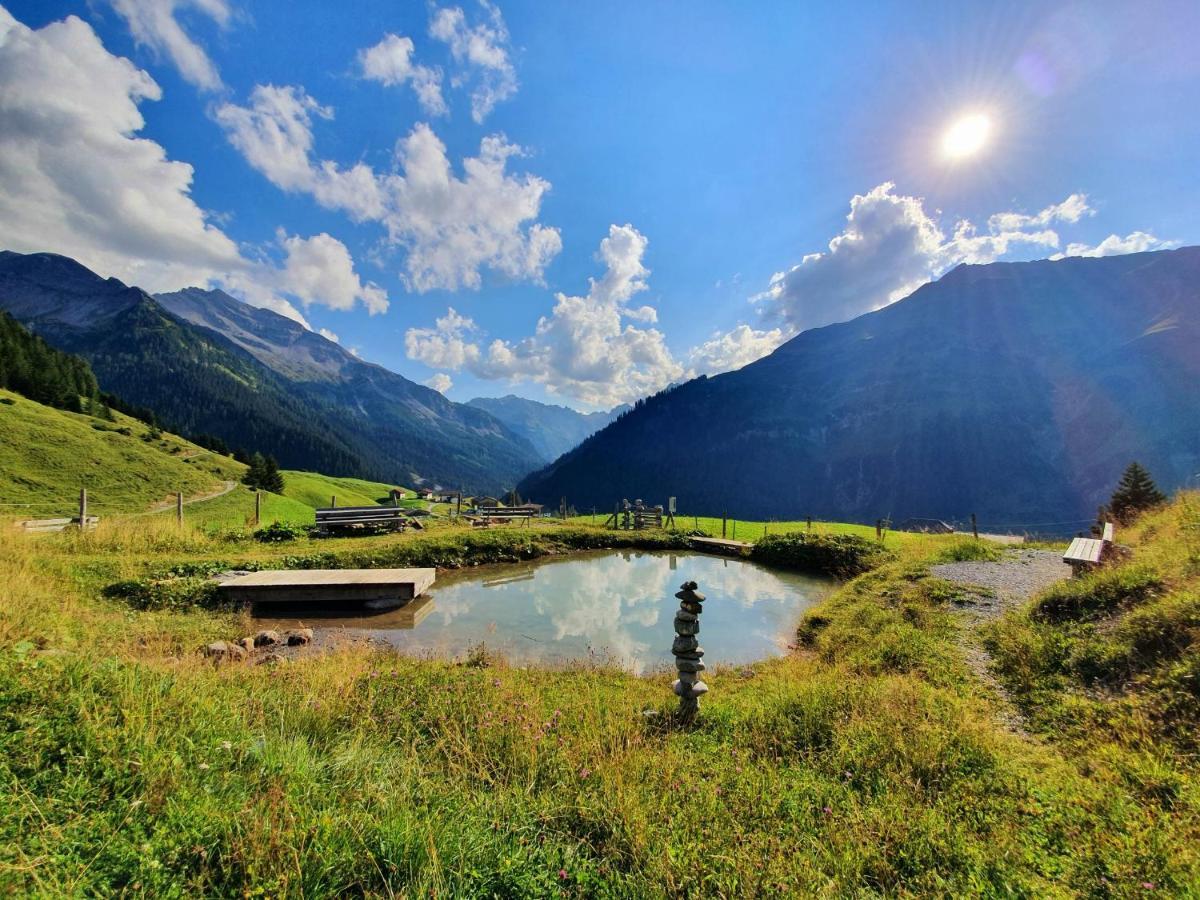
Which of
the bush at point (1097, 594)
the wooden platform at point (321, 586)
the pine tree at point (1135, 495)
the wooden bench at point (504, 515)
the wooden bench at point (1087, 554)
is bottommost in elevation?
the wooden platform at point (321, 586)

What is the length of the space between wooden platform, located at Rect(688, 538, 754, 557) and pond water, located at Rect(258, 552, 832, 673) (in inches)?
152

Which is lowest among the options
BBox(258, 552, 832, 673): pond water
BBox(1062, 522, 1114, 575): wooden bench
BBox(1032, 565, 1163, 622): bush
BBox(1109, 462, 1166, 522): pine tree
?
BBox(258, 552, 832, 673): pond water

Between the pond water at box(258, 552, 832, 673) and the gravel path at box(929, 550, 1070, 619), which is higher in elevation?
the gravel path at box(929, 550, 1070, 619)

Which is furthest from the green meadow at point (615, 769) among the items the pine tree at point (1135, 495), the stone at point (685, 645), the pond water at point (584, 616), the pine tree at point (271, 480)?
the pine tree at point (271, 480)

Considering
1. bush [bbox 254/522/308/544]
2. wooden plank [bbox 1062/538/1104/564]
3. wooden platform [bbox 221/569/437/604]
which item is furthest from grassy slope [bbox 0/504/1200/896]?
bush [bbox 254/522/308/544]

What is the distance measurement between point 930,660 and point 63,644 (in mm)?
13376

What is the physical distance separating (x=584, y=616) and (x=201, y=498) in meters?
46.1

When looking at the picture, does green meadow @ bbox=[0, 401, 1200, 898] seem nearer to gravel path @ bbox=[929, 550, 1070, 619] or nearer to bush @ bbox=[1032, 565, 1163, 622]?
bush @ bbox=[1032, 565, 1163, 622]

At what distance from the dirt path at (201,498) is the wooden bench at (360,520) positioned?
927 inches

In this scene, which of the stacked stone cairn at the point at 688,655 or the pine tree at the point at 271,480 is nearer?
the stacked stone cairn at the point at 688,655

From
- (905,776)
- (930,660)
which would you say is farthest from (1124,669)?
(905,776)

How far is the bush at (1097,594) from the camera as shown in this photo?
8.38m

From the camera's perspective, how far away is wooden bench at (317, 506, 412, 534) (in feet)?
78.5

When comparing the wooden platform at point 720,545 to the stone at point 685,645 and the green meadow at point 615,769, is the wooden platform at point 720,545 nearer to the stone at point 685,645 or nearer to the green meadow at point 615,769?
the green meadow at point 615,769
